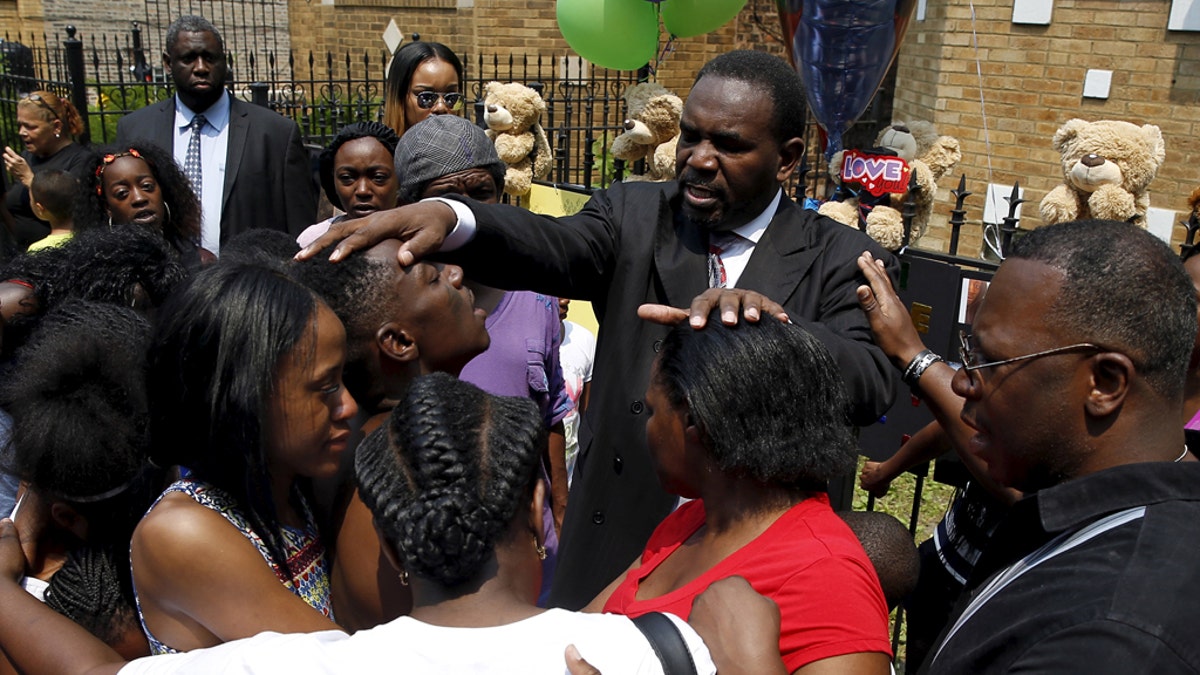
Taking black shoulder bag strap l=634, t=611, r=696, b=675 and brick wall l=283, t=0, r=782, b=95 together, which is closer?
black shoulder bag strap l=634, t=611, r=696, b=675

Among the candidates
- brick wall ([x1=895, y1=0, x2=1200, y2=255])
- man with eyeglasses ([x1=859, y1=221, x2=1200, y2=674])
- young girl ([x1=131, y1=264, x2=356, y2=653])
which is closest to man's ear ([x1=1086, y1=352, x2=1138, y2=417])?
man with eyeglasses ([x1=859, y1=221, x2=1200, y2=674])

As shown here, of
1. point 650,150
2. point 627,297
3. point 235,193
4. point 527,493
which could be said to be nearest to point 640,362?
point 627,297

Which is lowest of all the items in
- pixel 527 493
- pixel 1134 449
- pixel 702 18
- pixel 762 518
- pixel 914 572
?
pixel 914 572

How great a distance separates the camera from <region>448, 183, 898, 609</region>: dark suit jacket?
7.55 feet

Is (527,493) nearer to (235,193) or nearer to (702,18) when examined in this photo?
(235,193)

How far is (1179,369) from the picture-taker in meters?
1.48

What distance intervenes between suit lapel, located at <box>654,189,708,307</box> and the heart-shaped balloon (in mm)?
3383

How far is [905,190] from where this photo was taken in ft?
17.0

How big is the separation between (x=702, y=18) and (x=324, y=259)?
13.9 ft

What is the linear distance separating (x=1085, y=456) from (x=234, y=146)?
4308 millimetres

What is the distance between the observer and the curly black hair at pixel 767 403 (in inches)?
65.9

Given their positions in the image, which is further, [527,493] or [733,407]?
[733,407]

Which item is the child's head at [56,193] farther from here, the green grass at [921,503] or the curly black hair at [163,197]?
the green grass at [921,503]

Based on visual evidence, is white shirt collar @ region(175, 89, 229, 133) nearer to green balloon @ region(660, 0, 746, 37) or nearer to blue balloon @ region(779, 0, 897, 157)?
green balloon @ region(660, 0, 746, 37)
